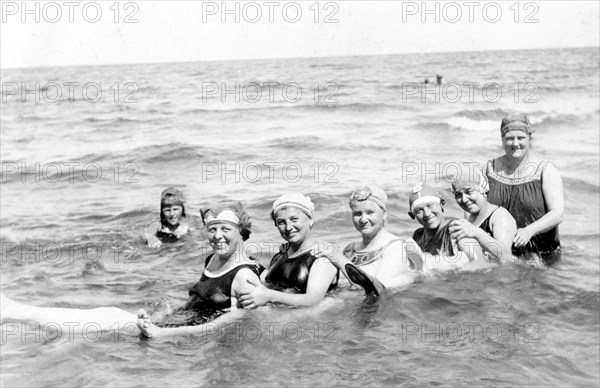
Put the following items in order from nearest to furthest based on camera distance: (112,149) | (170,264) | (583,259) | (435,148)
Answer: (583,259), (170,264), (435,148), (112,149)

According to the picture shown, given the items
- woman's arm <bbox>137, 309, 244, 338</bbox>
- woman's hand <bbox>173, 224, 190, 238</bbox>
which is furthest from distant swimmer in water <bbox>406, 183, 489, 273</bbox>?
woman's hand <bbox>173, 224, 190, 238</bbox>

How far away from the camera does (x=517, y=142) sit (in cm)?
834

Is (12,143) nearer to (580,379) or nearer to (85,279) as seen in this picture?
(85,279)

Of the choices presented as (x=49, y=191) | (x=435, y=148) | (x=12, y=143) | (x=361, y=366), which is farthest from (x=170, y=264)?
(x=12, y=143)

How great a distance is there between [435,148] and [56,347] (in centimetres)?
1482

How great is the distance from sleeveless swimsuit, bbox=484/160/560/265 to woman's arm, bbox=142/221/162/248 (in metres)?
5.27

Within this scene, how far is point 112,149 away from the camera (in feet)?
70.0

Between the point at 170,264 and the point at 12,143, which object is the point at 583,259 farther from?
the point at 12,143

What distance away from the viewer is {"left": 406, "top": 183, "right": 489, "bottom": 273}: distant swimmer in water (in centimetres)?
766

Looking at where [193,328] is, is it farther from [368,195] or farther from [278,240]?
[278,240]

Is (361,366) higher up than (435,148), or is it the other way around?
(435,148)

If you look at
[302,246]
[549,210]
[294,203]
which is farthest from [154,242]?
[549,210]

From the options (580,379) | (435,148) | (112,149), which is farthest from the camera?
(112,149)

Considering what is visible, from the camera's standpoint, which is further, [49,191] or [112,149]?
[112,149]
